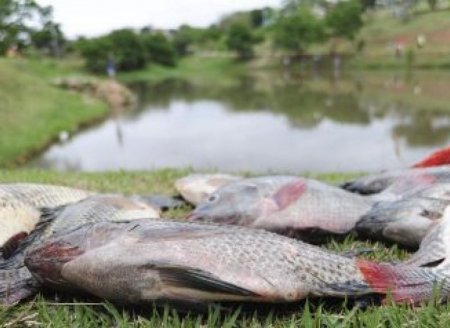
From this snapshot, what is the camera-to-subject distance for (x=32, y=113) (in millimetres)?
17438

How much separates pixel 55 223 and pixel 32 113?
606 inches

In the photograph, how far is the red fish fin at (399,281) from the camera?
2184mm

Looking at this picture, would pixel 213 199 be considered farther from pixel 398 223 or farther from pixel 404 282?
pixel 404 282

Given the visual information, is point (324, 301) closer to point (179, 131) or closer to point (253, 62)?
point (179, 131)

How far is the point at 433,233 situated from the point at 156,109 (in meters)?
20.9

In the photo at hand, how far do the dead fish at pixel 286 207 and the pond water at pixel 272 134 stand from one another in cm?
339

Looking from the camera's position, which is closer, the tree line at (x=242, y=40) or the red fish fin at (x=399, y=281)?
the red fish fin at (x=399, y=281)

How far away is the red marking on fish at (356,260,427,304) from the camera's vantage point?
2182mm

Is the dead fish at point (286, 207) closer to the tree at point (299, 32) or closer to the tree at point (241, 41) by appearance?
the tree at point (299, 32)

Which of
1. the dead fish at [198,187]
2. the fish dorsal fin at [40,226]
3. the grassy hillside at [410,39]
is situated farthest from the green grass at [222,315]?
the grassy hillside at [410,39]

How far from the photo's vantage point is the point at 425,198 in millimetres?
3107

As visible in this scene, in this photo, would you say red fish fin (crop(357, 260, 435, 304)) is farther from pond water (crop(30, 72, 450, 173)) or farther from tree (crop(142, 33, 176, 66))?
tree (crop(142, 33, 176, 66))

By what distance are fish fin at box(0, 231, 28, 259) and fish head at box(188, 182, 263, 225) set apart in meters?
0.88


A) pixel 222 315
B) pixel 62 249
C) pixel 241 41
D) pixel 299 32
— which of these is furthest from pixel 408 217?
pixel 241 41
